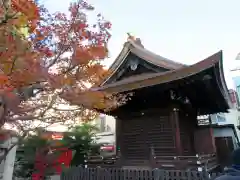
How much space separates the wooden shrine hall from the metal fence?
2.09ft

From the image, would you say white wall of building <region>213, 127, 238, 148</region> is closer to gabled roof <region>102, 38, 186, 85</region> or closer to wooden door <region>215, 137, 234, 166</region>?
wooden door <region>215, 137, 234, 166</region>

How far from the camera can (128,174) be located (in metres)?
8.37

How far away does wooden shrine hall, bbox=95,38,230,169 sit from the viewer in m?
8.23

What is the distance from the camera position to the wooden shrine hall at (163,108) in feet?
27.0

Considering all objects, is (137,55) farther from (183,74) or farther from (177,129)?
(177,129)

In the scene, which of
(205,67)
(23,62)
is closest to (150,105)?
(205,67)

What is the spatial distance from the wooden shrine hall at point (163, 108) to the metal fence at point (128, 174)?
2.09ft

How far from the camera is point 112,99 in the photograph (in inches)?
404

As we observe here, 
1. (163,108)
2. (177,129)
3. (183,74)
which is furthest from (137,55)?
(177,129)

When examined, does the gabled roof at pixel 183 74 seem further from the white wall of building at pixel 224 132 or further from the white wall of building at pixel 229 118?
→ the white wall of building at pixel 229 118

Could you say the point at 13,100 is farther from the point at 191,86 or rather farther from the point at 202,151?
the point at 202,151

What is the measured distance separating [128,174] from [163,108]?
3.20 metres

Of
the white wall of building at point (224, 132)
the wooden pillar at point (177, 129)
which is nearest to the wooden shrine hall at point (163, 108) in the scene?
the wooden pillar at point (177, 129)

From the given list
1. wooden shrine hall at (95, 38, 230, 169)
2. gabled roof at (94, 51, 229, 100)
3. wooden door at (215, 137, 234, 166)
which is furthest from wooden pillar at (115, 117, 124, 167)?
wooden door at (215, 137, 234, 166)
